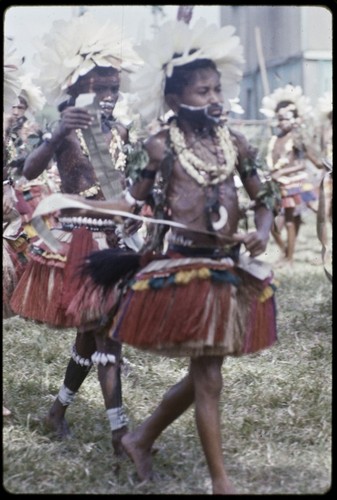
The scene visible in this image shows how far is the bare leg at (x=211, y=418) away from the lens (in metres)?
3.45

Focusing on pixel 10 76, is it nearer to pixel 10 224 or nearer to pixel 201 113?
pixel 10 224

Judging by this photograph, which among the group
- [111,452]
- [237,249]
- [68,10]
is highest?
[68,10]

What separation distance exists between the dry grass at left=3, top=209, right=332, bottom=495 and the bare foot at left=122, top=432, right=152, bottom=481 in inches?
1.8

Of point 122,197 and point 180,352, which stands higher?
point 122,197

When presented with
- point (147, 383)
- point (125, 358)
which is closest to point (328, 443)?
point (147, 383)

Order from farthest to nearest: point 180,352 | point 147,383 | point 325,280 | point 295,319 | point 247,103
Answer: point 247,103
point 325,280
point 295,319
point 147,383
point 180,352

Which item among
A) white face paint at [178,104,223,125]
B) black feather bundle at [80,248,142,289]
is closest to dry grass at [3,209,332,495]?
black feather bundle at [80,248,142,289]

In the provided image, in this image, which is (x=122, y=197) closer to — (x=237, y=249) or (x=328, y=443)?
(x=237, y=249)

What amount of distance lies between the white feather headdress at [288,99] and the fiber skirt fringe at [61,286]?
6.37m

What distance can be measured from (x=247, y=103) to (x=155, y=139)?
8325 mm

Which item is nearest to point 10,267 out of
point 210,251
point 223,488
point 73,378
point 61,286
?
point 61,286

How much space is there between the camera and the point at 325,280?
8.75 meters

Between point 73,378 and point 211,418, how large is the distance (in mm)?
1136

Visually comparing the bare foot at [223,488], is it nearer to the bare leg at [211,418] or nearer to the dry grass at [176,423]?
the bare leg at [211,418]
